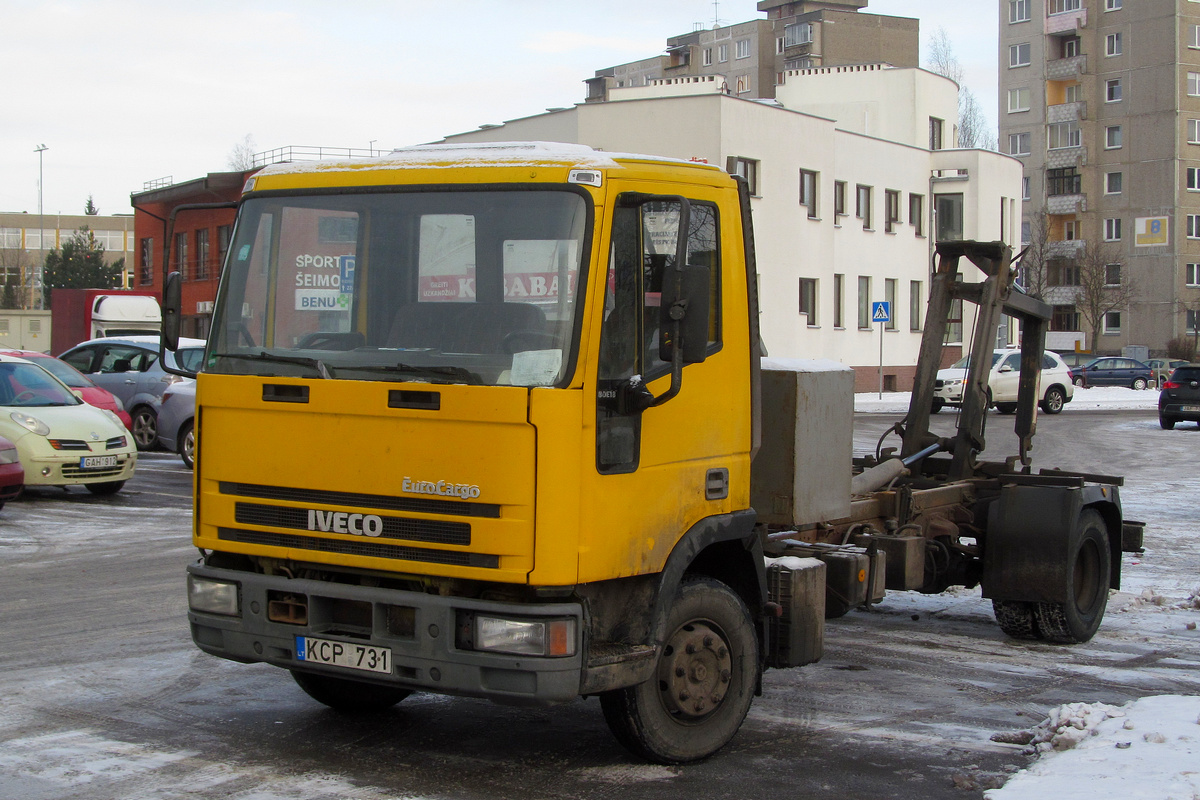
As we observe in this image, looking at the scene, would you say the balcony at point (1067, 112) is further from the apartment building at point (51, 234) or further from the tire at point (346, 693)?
the tire at point (346, 693)

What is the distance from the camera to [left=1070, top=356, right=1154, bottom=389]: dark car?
56062mm

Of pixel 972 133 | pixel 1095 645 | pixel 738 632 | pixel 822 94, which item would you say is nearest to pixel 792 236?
pixel 822 94

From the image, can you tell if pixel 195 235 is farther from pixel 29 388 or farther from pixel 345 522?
pixel 345 522

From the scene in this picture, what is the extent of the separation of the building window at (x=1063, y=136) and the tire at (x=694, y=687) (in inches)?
3375

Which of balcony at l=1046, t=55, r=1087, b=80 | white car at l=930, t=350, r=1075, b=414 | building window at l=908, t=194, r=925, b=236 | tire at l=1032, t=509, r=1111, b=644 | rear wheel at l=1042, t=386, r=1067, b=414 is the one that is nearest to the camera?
tire at l=1032, t=509, r=1111, b=644

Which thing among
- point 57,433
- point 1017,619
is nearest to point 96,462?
point 57,433

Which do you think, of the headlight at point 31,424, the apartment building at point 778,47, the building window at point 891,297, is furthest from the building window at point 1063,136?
the headlight at point 31,424

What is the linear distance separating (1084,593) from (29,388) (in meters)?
12.3

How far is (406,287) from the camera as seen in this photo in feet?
17.5

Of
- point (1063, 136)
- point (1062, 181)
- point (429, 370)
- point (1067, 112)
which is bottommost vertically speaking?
point (429, 370)

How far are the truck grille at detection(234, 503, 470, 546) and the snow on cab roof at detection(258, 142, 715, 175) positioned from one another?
1492mm

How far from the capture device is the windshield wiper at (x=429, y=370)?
5.00 metres

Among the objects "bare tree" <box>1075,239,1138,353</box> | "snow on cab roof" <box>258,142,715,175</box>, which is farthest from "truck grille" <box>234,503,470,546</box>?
"bare tree" <box>1075,239,1138,353</box>

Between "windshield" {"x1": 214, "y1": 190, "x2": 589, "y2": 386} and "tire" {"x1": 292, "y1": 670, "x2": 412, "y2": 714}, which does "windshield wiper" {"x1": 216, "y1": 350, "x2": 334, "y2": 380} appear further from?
"tire" {"x1": 292, "y1": 670, "x2": 412, "y2": 714}
